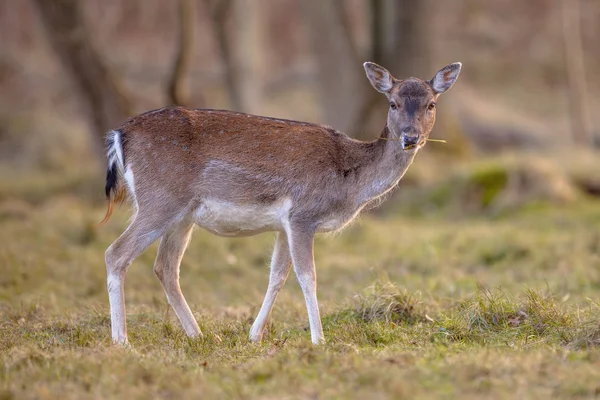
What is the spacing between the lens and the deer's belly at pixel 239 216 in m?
7.41

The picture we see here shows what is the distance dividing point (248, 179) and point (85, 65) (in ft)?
32.6

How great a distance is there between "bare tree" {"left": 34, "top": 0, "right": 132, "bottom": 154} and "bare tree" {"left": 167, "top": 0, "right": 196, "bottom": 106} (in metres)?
0.85

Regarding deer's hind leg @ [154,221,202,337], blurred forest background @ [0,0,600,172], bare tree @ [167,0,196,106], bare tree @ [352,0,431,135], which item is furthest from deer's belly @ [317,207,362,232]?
bare tree @ [352,0,431,135]

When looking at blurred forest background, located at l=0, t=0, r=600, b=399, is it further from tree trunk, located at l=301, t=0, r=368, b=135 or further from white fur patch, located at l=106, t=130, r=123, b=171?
white fur patch, located at l=106, t=130, r=123, b=171

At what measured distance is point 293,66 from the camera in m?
34.1

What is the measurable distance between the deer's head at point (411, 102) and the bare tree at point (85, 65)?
9.42 meters

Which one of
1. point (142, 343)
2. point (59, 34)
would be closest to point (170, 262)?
point (142, 343)

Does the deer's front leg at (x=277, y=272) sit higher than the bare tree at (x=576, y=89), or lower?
lower

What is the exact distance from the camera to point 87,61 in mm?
16578

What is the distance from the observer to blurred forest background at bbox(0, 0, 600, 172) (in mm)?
17281

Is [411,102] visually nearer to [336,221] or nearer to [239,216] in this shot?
[336,221]

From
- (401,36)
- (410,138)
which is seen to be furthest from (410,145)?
(401,36)

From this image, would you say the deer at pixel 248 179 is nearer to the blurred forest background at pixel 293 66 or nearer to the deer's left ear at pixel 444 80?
the deer's left ear at pixel 444 80

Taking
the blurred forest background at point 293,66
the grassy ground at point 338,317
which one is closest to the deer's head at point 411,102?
the grassy ground at point 338,317
